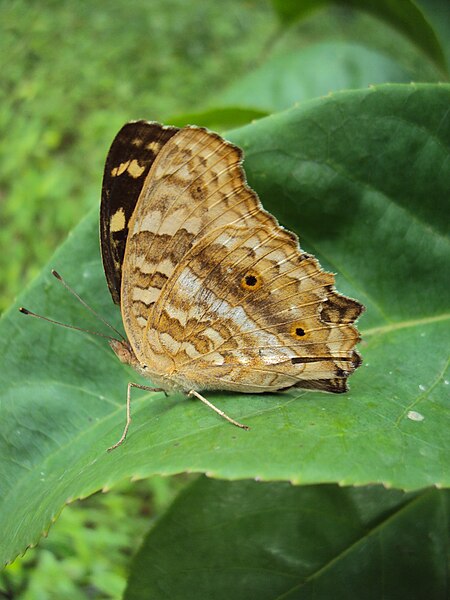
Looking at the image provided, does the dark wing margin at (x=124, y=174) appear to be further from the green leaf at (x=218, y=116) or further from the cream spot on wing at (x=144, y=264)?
the green leaf at (x=218, y=116)

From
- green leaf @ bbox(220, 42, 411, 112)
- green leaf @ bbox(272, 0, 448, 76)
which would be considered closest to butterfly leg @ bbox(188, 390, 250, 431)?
green leaf @ bbox(272, 0, 448, 76)

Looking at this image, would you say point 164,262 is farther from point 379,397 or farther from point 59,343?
point 379,397

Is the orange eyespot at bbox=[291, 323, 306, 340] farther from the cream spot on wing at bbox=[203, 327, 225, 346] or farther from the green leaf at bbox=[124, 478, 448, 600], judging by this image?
the green leaf at bbox=[124, 478, 448, 600]

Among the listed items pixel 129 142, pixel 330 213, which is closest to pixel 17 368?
pixel 129 142

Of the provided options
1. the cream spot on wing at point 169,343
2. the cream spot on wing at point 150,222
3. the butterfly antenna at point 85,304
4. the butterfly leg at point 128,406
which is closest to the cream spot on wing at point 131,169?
the cream spot on wing at point 150,222

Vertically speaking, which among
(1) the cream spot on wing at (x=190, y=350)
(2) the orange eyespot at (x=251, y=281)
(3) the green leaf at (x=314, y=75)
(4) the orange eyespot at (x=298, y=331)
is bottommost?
(3) the green leaf at (x=314, y=75)

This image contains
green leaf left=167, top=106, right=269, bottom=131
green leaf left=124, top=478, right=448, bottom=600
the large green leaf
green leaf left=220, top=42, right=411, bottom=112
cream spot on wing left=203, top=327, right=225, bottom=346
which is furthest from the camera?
green leaf left=220, top=42, right=411, bottom=112
